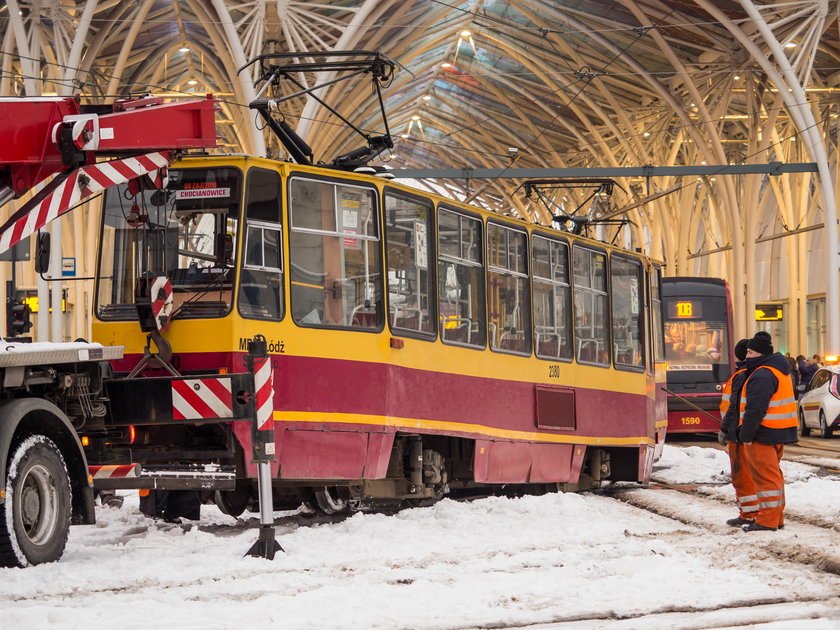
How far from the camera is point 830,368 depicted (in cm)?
2864

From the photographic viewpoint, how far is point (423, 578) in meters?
8.12

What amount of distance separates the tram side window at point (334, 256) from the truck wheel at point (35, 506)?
94.7 inches

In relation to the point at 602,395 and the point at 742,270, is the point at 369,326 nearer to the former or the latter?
the point at 602,395

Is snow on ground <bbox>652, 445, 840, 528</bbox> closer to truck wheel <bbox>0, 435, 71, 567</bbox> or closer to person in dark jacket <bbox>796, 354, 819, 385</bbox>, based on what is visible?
truck wheel <bbox>0, 435, 71, 567</bbox>

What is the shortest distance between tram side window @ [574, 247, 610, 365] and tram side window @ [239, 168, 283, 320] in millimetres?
5351

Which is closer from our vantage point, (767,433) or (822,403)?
(767,433)

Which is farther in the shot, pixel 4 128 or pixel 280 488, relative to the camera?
pixel 280 488

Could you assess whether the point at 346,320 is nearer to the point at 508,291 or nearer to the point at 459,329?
the point at 459,329

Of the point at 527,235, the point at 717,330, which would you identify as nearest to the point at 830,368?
the point at 717,330

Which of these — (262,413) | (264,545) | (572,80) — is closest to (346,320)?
(262,413)

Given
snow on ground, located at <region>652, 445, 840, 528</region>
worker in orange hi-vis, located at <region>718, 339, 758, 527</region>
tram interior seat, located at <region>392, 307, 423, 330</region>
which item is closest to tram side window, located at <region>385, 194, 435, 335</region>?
tram interior seat, located at <region>392, 307, 423, 330</region>

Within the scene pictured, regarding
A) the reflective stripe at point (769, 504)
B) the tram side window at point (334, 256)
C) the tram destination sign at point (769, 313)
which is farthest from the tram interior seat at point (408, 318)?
the tram destination sign at point (769, 313)

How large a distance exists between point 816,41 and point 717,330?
7302mm

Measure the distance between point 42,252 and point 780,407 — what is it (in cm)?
586
